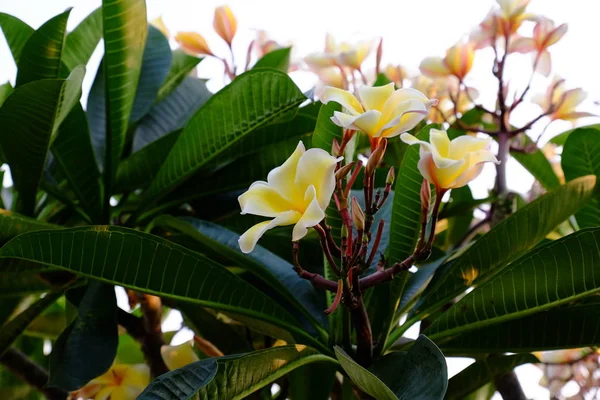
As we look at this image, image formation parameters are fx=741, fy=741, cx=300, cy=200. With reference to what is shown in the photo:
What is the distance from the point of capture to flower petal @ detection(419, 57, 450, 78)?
127cm

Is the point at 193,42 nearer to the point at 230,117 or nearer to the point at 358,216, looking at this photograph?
the point at 230,117

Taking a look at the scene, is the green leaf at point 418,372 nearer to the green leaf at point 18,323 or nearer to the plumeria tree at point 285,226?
the plumeria tree at point 285,226

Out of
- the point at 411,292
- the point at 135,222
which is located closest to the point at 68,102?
the point at 135,222

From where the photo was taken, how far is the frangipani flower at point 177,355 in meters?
0.99

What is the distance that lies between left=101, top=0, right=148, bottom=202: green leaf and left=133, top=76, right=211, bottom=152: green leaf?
16 cm

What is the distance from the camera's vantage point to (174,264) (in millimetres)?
765

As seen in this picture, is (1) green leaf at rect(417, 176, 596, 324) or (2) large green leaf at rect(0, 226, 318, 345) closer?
(2) large green leaf at rect(0, 226, 318, 345)

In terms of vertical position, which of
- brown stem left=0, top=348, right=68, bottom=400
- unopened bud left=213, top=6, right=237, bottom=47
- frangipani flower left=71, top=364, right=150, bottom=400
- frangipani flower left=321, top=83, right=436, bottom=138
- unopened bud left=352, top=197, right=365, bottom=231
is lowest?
brown stem left=0, top=348, right=68, bottom=400

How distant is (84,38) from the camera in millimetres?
1214

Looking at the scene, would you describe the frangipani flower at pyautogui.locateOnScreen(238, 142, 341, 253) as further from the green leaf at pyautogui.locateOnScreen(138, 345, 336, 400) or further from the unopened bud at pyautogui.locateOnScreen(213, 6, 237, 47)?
the unopened bud at pyautogui.locateOnScreen(213, 6, 237, 47)

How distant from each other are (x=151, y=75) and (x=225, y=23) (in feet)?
0.69

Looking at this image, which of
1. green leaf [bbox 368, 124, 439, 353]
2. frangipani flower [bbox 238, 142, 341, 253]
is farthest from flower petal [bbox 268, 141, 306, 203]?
green leaf [bbox 368, 124, 439, 353]

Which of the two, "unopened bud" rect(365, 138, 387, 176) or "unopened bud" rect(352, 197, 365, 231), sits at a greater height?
"unopened bud" rect(365, 138, 387, 176)

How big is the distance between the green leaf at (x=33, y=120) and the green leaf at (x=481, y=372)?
0.62m
